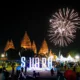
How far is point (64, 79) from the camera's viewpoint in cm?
1045

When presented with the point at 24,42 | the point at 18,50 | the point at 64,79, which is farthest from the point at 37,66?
the point at 24,42

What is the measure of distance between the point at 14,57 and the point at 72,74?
191ft

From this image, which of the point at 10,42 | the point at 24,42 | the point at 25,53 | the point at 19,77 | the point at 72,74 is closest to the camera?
the point at 72,74

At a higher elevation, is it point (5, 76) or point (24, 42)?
point (24, 42)

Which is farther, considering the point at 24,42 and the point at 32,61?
the point at 24,42

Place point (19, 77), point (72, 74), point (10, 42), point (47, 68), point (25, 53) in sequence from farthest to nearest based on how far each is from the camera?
point (10, 42) < point (25, 53) < point (47, 68) < point (19, 77) < point (72, 74)

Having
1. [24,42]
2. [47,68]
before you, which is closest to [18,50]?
[24,42]

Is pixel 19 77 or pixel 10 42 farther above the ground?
pixel 10 42

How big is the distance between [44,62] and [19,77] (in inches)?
1053

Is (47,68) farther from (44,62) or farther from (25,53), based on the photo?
(25,53)

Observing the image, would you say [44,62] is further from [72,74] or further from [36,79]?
[72,74]

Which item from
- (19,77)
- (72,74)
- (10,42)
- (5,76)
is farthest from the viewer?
(10,42)

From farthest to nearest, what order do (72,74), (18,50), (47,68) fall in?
(18,50)
(47,68)
(72,74)

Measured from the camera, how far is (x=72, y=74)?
32.4ft
